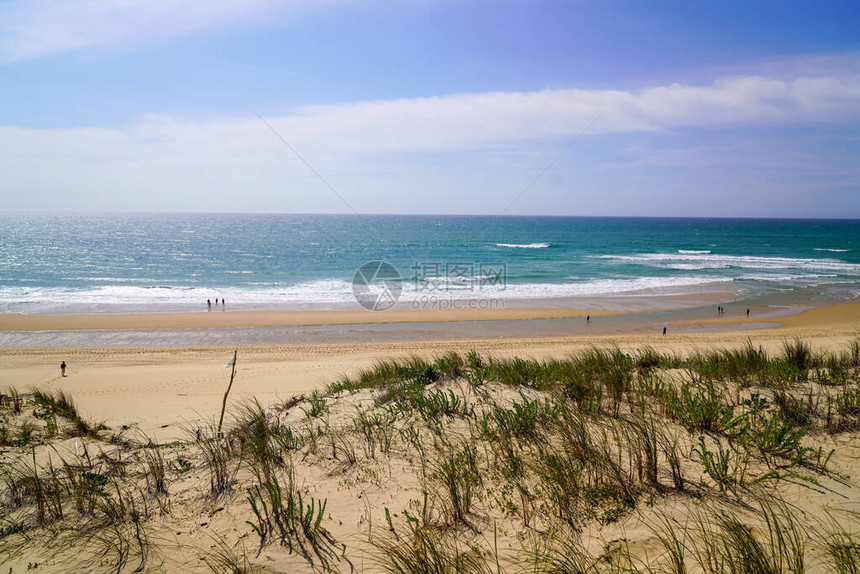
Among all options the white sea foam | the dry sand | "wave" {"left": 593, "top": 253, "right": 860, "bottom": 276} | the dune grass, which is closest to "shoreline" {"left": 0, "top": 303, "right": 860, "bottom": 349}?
the dry sand

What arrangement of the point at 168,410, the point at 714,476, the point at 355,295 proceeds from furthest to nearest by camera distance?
the point at 355,295, the point at 168,410, the point at 714,476

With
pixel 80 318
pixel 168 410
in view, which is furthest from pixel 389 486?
pixel 80 318

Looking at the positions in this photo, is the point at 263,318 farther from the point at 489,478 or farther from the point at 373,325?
the point at 489,478

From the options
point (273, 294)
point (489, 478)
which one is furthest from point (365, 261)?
point (489, 478)

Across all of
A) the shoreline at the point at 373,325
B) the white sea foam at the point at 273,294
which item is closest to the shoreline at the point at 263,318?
the shoreline at the point at 373,325

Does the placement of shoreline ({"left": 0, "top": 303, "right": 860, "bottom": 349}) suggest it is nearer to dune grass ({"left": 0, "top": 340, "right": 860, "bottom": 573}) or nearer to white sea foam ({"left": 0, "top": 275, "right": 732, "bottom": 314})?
white sea foam ({"left": 0, "top": 275, "right": 732, "bottom": 314})

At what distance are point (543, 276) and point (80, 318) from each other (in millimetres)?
33462

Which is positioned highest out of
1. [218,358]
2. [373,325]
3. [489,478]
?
[489,478]

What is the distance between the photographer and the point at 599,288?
32281 mm

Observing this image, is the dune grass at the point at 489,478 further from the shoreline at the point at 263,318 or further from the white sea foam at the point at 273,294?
the white sea foam at the point at 273,294

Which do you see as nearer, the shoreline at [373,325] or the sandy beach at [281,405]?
the sandy beach at [281,405]

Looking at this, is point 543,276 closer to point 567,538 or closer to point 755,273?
point 755,273

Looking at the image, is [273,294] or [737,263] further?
[737,263]

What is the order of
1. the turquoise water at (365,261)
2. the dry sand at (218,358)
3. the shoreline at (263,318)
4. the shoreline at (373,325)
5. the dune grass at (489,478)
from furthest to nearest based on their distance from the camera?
the turquoise water at (365,261), the shoreline at (263,318), the shoreline at (373,325), the dry sand at (218,358), the dune grass at (489,478)
